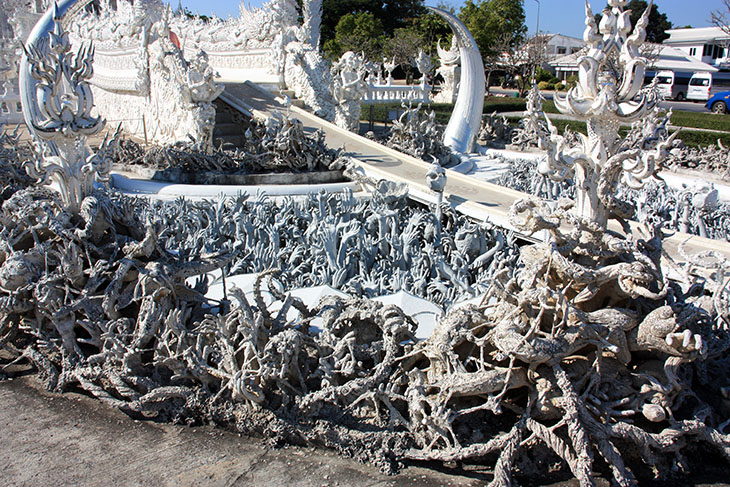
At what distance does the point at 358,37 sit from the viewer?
3897cm

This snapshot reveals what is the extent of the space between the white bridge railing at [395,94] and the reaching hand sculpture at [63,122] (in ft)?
55.0

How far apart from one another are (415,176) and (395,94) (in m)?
Answer: 12.7

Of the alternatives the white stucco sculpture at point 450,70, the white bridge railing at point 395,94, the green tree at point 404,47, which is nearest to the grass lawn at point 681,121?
the white bridge railing at point 395,94

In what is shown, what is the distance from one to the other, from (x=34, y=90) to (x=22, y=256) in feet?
6.00

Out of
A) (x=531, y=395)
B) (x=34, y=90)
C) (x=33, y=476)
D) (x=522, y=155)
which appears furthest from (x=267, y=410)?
(x=522, y=155)

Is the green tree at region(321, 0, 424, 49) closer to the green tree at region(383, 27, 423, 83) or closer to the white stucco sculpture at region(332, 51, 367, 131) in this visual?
the green tree at region(383, 27, 423, 83)

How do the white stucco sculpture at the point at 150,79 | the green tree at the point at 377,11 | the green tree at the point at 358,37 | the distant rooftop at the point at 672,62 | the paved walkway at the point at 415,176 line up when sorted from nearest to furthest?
the paved walkway at the point at 415,176 → the white stucco sculpture at the point at 150,79 → the distant rooftop at the point at 672,62 → the green tree at the point at 358,37 → the green tree at the point at 377,11

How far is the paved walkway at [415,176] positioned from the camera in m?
7.62

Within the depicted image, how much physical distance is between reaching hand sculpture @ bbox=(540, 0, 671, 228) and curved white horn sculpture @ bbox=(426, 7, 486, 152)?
11745 mm

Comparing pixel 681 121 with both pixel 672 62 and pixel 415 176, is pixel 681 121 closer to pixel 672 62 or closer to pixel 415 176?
pixel 415 176

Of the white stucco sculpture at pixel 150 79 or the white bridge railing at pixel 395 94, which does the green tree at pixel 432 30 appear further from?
the white stucco sculpture at pixel 150 79

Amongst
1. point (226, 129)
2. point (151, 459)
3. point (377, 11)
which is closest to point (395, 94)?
point (226, 129)

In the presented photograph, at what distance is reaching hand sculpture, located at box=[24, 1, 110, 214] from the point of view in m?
5.47

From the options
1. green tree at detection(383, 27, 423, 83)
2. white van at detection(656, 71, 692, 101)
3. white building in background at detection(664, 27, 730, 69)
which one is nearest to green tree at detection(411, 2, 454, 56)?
green tree at detection(383, 27, 423, 83)
